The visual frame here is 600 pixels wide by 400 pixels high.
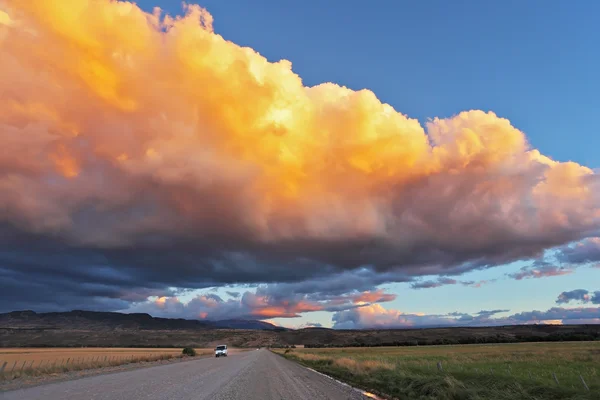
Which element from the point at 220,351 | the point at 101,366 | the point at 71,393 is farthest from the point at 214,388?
the point at 220,351

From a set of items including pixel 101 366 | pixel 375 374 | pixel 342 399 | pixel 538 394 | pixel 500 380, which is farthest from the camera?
pixel 101 366

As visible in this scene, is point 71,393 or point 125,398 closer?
point 125,398

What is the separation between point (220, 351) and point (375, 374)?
60.4m

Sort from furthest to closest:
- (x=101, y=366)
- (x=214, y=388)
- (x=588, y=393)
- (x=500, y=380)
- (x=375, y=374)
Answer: (x=101, y=366) → (x=375, y=374) → (x=214, y=388) → (x=500, y=380) → (x=588, y=393)

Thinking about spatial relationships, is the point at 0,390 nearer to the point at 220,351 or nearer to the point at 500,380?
the point at 500,380

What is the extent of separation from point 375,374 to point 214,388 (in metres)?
13.5

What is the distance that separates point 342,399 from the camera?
17453 millimetres

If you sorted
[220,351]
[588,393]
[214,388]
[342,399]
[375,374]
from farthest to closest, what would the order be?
1. [220,351]
2. [375,374]
3. [214,388]
4. [342,399]
5. [588,393]

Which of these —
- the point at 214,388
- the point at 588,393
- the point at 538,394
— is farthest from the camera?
the point at 214,388

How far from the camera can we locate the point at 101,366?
43344 millimetres

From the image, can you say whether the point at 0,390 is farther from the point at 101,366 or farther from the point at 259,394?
the point at 101,366

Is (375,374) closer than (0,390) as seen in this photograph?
No

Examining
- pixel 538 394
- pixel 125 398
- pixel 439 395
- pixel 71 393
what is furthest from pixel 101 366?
pixel 538 394

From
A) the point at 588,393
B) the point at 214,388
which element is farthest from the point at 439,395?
the point at 214,388
